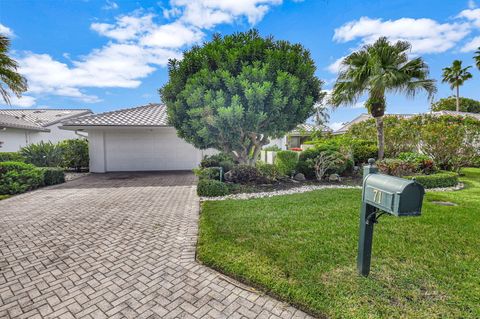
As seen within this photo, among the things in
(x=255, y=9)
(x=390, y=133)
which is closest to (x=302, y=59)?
(x=255, y=9)

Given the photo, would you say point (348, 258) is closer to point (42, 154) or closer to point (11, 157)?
point (42, 154)

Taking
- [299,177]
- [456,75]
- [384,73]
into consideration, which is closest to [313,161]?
[299,177]

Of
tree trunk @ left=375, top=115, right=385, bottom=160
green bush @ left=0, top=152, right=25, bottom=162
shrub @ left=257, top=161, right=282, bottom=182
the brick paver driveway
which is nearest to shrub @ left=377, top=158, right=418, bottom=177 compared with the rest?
tree trunk @ left=375, top=115, right=385, bottom=160

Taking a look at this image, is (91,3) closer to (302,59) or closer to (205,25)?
(205,25)

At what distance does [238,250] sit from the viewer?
3.41 m

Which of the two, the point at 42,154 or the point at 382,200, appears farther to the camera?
the point at 42,154

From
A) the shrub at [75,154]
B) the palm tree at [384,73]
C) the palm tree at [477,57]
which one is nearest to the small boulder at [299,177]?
the palm tree at [384,73]

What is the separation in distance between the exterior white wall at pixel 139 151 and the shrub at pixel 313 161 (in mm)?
7047

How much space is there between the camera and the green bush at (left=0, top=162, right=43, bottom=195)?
788 centimetres

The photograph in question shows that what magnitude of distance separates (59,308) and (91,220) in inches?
124

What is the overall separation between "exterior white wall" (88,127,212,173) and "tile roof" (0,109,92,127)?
12487 millimetres

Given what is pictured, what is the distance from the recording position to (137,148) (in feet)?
45.6

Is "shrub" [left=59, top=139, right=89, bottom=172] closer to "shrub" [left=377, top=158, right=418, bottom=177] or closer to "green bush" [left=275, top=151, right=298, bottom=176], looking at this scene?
"green bush" [left=275, top=151, right=298, bottom=176]

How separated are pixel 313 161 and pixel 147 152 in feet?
33.0
